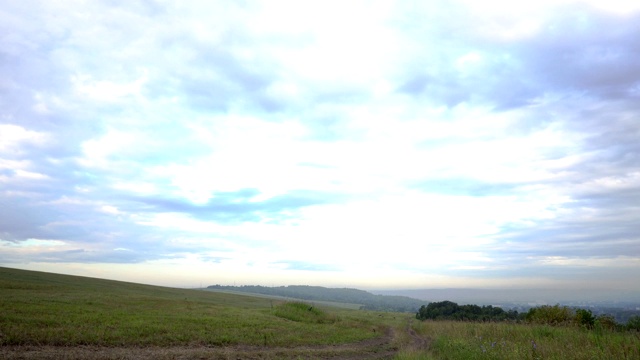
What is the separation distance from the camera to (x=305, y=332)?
2736 centimetres

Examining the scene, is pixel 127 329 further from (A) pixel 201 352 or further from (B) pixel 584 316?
(B) pixel 584 316

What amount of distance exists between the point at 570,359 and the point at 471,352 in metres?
4.08

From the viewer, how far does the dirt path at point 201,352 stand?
14367 millimetres

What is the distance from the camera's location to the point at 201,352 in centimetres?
1720

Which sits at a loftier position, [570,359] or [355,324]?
[570,359]

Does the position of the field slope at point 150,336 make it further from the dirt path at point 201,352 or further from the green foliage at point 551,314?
the green foliage at point 551,314

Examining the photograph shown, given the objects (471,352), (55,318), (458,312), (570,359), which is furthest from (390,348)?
(458,312)

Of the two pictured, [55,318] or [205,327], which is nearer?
[55,318]

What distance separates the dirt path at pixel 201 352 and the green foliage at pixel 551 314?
38.7 feet

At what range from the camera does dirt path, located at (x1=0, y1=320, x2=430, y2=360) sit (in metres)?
14.4

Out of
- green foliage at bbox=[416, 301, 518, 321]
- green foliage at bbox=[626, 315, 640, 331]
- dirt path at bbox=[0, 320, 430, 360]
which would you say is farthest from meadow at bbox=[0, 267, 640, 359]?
green foliage at bbox=[416, 301, 518, 321]

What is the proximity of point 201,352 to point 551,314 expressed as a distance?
80.4 ft

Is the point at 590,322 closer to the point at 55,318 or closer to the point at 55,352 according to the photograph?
the point at 55,352

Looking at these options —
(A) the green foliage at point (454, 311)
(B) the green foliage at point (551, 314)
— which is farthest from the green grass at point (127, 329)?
(A) the green foliage at point (454, 311)
